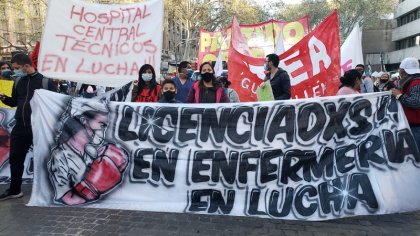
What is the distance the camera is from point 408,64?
4617 mm

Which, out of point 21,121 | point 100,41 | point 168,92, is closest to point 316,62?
point 168,92

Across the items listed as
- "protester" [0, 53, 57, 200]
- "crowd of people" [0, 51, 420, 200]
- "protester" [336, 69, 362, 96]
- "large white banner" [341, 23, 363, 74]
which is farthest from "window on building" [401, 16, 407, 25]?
"protester" [0, 53, 57, 200]

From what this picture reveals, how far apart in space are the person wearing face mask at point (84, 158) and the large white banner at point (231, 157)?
1 cm

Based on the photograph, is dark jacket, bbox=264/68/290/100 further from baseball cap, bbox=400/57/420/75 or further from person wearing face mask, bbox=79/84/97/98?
person wearing face mask, bbox=79/84/97/98

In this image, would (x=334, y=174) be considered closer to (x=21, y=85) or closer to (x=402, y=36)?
(x=21, y=85)

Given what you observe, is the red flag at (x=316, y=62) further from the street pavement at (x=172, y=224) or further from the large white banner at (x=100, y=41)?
the street pavement at (x=172, y=224)

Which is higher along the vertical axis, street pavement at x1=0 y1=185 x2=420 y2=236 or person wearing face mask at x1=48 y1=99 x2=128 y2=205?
person wearing face mask at x1=48 y1=99 x2=128 y2=205

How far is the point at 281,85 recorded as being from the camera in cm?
580

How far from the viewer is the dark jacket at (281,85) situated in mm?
5762

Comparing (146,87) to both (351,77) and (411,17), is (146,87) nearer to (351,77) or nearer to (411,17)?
(351,77)

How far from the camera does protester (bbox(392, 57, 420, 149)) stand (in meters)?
4.31

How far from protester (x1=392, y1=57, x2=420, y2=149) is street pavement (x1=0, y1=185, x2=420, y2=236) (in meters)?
1.03

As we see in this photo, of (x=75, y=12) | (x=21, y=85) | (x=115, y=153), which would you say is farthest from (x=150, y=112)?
(x=75, y=12)

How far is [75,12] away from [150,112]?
→ 253 cm
